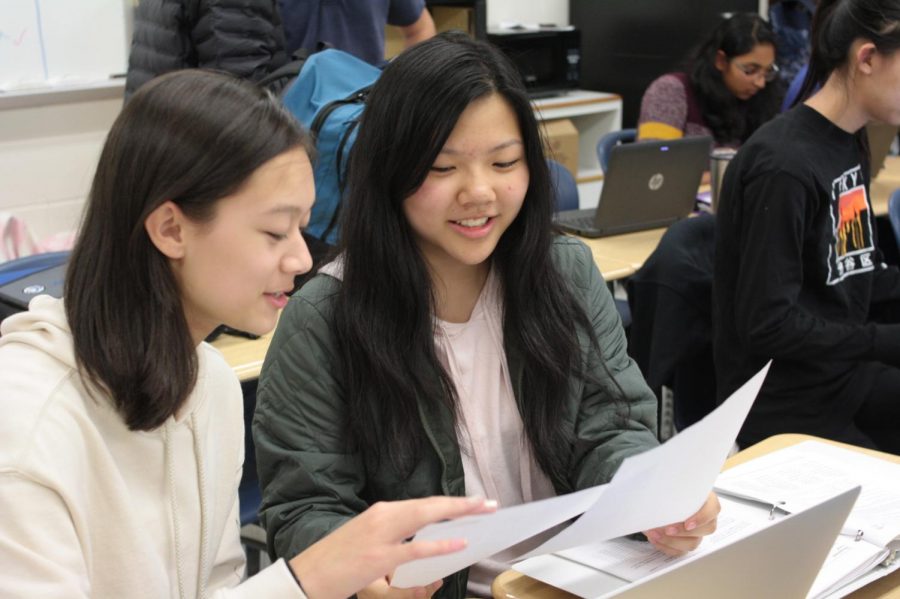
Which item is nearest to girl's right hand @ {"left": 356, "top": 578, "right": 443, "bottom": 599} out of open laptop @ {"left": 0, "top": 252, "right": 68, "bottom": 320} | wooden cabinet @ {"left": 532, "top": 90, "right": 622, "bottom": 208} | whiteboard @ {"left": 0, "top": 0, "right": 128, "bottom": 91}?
open laptop @ {"left": 0, "top": 252, "right": 68, "bottom": 320}

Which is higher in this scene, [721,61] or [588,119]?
[721,61]

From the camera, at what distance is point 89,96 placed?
3.78 m

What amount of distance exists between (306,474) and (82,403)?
0.37 meters

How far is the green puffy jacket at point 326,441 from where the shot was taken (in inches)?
52.8

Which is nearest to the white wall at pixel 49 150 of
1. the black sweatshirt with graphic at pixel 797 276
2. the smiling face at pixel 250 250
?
the black sweatshirt with graphic at pixel 797 276

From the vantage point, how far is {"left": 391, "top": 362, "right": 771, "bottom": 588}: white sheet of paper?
92 centimetres

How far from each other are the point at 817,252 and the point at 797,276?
0.08 m

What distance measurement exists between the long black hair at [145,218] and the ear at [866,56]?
4.56ft

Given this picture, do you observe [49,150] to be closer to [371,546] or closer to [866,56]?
[866,56]

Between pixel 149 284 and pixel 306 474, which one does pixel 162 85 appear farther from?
pixel 306 474

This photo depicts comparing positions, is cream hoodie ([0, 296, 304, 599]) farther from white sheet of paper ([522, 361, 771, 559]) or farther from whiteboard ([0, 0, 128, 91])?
whiteboard ([0, 0, 128, 91])

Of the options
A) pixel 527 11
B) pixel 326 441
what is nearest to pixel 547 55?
pixel 527 11

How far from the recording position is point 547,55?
5.01 meters

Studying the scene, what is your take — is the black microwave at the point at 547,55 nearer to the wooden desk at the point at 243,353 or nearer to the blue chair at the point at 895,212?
the blue chair at the point at 895,212
